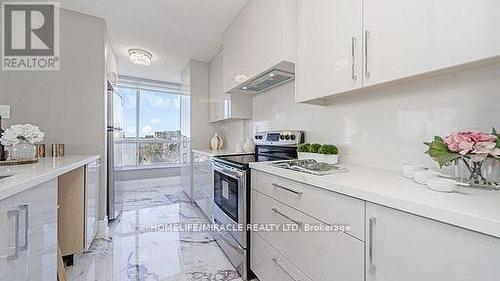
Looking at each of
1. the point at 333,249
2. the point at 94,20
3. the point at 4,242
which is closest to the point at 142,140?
the point at 94,20

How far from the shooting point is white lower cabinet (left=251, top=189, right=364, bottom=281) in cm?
88

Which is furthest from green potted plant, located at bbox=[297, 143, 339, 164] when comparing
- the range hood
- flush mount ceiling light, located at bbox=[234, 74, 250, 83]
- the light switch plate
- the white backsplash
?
the light switch plate

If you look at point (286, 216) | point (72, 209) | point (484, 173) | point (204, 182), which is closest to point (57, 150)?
point (72, 209)

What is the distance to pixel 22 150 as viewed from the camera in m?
1.57

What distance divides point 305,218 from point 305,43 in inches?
45.2

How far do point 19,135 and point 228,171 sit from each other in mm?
1536

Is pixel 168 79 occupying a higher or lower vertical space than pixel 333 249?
higher

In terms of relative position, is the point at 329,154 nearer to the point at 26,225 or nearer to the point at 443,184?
the point at 443,184

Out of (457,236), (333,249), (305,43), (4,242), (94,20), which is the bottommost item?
(333,249)

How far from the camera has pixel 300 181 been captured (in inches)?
44.8

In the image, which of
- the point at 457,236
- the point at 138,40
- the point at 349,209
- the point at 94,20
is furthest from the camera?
the point at 138,40

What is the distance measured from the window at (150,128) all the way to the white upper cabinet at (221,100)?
135 centimetres

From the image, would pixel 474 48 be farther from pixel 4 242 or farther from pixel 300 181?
pixel 4 242

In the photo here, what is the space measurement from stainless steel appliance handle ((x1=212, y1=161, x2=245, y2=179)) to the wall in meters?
1.41
